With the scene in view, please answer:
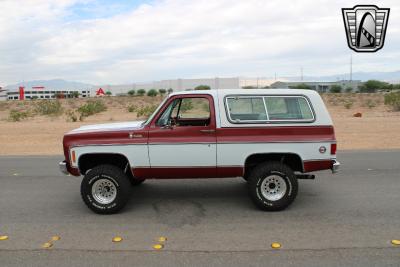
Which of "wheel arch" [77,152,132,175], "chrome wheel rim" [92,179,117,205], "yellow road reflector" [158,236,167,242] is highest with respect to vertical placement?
"wheel arch" [77,152,132,175]

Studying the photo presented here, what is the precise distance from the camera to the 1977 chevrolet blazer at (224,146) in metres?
6.00

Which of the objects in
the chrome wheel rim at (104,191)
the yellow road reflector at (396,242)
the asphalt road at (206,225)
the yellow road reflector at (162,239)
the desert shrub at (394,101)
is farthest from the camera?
the desert shrub at (394,101)

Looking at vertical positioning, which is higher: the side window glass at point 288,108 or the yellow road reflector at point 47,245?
the side window glass at point 288,108

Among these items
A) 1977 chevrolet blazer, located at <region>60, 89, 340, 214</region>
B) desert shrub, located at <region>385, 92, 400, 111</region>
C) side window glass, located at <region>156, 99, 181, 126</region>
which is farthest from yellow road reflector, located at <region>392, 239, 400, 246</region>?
desert shrub, located at <region>385, 92, 400, 111</region>

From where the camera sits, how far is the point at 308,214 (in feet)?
19.5

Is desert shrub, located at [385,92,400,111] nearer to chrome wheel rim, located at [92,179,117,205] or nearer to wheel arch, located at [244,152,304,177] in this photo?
wheel arch, located at [244,152,304,177]

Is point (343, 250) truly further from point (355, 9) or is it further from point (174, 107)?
point (355, 9)

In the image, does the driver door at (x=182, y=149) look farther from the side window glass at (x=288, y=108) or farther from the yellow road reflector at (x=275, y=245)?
the yellow road reflector at (x=275, y=245)

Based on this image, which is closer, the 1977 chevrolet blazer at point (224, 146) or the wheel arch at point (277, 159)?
the 1977 chevrolet blazer at point (224, 146)

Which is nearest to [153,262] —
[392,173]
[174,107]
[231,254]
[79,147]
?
[231,254]

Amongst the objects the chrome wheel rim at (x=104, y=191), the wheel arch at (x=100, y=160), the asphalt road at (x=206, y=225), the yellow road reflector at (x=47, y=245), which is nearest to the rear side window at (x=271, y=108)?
the asphalt road at (x=206, y=225)

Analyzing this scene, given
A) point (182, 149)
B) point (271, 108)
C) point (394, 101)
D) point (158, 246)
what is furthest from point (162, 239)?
point (394, 101)

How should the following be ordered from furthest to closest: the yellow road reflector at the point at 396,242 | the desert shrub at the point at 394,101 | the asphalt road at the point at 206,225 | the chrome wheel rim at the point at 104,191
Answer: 1. the desert shrub at the point at 394,101
2. the chrome wheel rim at the point at 104,191
3. the yellow road reflector at the point at 396,242
4. the asphalt road at the point at 206,225

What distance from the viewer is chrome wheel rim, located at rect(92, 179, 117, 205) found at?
6121 mm
